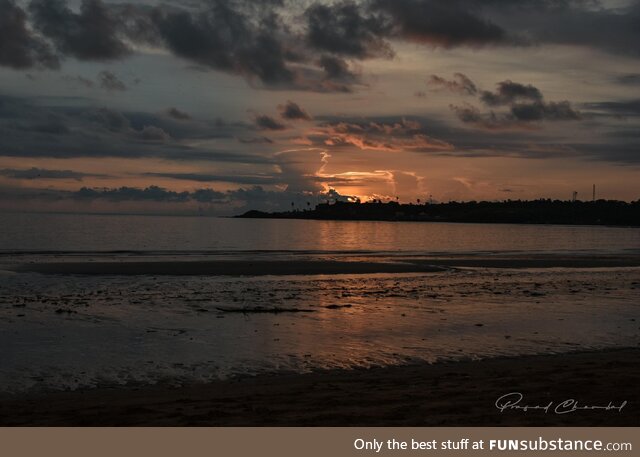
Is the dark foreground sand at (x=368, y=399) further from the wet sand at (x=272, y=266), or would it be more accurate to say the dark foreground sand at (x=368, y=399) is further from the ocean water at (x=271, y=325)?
the wet sand at (x=272, y=266)

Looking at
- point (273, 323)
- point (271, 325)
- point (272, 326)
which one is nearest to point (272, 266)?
point (273, 323)

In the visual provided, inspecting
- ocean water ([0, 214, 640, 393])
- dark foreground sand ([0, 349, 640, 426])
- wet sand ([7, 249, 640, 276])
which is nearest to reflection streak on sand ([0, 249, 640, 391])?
ocean water ([0, 214, 640, 393])

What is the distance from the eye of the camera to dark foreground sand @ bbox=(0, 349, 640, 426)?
9.78 metres

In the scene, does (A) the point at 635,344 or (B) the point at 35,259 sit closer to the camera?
(A) the point at 635,344

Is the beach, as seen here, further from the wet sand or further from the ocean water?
the wet sand

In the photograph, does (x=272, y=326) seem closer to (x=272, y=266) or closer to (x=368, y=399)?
(x=368, y=399)

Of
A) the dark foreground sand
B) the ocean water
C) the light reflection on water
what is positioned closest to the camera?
the dark foreground sand

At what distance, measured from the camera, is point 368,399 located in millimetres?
11219

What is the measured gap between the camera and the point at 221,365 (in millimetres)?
15500

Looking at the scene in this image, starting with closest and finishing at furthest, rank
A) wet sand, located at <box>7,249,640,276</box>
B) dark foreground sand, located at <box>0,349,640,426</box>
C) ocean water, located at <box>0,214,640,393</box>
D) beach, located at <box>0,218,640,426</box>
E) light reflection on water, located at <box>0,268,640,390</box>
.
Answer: dark foreground sand, located at <box>0,349,640,426</box> < beach, located at <box>0,218,640,426</box> < ocean water, located at <box>0,214,640,393</box> < light reflection on water, located at <box>0,268,640,390</box> < wet sand, located at <box>7,249,640,276</box>

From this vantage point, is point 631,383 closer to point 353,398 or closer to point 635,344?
point 353,398

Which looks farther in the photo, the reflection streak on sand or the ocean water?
the reflection streak on sand

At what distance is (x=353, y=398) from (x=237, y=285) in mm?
24030

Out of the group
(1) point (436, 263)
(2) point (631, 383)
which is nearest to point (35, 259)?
(1) point (436, 263)
